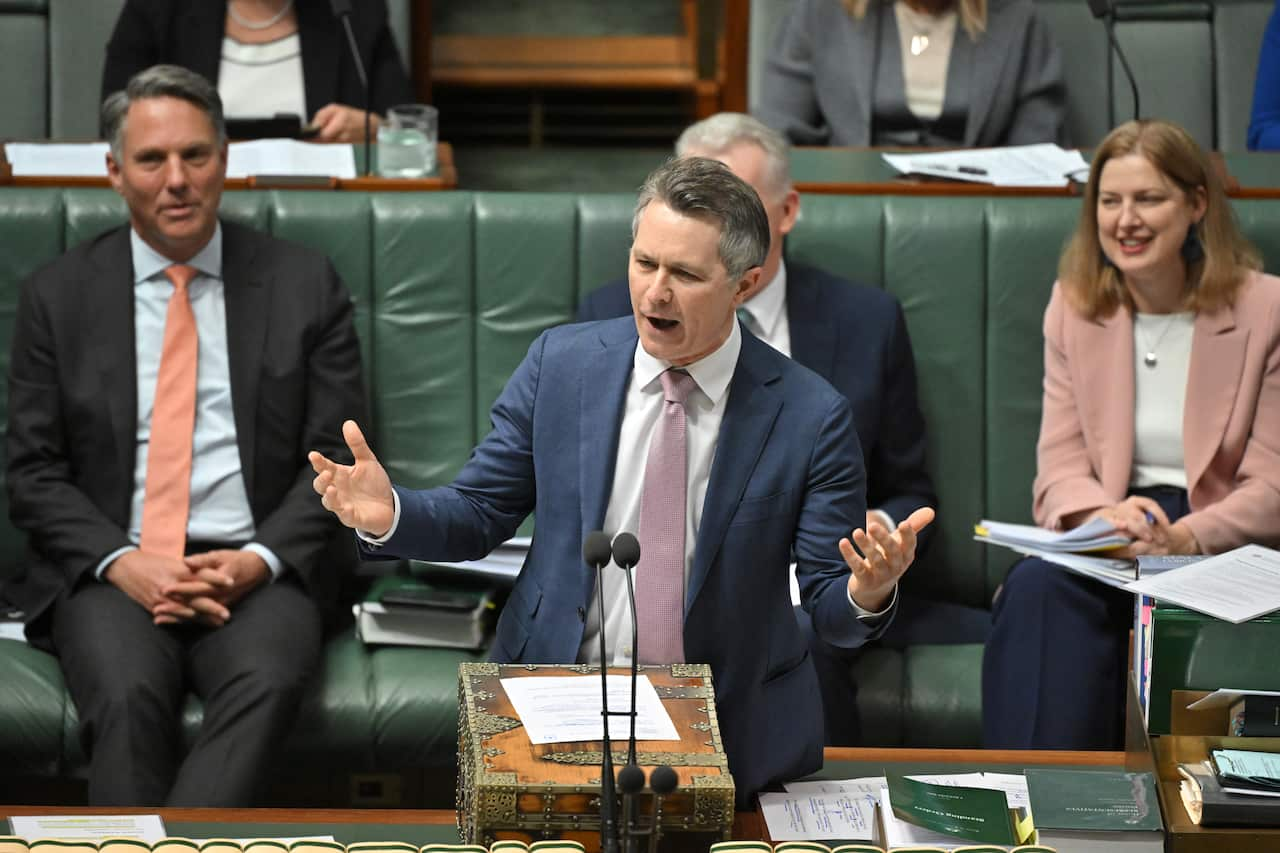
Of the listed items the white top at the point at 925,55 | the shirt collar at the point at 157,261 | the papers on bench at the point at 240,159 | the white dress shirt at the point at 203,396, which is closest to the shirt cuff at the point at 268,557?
the white dress shirt at the point at 203,396

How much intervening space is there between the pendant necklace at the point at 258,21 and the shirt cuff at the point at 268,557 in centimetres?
151

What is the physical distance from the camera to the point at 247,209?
10.5 ft

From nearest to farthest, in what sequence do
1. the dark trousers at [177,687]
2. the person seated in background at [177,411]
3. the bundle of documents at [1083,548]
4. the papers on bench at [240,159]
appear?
the dark trousers at [177,687]
the bundle of documents at [1083,548]
the person seated in background at [177,411]
the papers on bench at [240,159]

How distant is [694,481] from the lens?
7.21ft

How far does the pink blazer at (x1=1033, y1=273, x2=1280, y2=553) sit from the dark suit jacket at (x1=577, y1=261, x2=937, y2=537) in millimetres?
247

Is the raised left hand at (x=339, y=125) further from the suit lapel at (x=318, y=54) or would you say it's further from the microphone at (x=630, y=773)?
the microphone at (x=630, y=773)

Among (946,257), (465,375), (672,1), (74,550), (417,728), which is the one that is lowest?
(417,728)

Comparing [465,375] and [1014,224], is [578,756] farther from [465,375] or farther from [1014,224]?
[1014,224]

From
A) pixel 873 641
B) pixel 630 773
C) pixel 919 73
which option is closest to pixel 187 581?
pixel 873 641

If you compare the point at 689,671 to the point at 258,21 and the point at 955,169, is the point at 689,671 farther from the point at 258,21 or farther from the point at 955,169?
the point at 258,21

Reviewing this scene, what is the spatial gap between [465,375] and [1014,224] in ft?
3.42

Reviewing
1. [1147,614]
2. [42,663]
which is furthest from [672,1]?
[1147,614]

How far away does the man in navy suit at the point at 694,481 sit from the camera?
2.08 m

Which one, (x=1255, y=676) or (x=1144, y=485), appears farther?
(x=1144, y=485)
